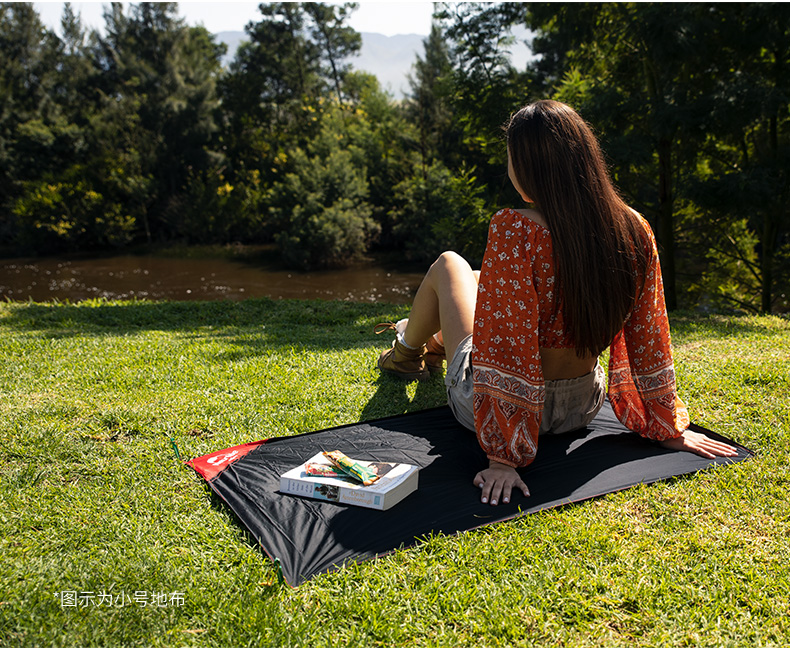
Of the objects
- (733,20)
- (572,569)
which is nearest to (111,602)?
(572,569)

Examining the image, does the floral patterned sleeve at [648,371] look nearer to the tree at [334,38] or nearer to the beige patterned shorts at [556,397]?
the beige patterned shorts at [556,397]

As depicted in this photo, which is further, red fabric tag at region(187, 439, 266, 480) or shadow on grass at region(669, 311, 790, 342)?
shadow on grass at region(669, 311, 790, 342)

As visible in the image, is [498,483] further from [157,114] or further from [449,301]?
[157,114]

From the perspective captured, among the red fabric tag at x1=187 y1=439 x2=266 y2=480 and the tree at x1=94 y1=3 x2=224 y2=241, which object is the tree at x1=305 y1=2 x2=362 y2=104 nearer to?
the tree at x1=94 y1=3 x2=224 y2=241

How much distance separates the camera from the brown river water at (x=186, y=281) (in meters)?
15.0

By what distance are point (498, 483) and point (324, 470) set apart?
2.11ft

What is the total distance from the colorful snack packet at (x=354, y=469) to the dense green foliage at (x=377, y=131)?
631 centimetres

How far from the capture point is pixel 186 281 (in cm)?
1705

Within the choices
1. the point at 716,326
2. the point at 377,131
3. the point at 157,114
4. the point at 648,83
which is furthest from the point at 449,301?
the point at 157,114

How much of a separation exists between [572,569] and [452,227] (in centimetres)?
934

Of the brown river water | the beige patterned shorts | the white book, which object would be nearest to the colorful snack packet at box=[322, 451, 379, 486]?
the white book

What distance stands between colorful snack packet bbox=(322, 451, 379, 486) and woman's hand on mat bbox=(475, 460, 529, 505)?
15.5 inches

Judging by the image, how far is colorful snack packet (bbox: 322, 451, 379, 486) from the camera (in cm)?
211

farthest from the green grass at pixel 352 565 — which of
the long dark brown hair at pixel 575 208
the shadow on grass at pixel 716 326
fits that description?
the shadow on grass at pixel 716 326
